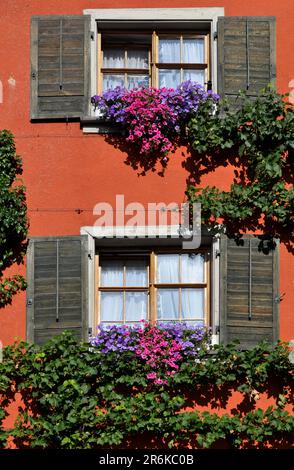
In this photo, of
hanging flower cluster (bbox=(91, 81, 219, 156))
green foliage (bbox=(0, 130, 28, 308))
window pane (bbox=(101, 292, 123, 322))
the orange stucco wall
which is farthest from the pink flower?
hanging flower cluster (bbox=(91, 81, 219, 156))

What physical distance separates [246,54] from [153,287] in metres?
2.62

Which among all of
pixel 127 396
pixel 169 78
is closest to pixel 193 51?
pixel 169 78

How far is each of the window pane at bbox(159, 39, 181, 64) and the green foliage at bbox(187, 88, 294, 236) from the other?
2.90ft

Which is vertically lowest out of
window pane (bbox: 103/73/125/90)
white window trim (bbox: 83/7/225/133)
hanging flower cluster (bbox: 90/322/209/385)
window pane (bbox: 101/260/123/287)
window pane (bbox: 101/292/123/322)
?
hanging flower cluster (bbox: 90/322/209/385)

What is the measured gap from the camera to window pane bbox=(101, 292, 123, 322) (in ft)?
41.8

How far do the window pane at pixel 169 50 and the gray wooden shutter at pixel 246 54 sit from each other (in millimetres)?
533

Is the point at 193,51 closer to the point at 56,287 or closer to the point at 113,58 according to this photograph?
the point at 113,58

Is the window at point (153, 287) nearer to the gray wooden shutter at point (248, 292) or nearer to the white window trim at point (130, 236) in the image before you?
the white window trim at point (130, 236)

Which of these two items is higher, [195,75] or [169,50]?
[169,50]

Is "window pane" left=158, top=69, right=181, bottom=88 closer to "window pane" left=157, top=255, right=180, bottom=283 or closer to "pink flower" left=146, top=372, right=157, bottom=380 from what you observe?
"window pane" left=157, top=255, right=180, bottom=283

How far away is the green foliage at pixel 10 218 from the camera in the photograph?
12.4m

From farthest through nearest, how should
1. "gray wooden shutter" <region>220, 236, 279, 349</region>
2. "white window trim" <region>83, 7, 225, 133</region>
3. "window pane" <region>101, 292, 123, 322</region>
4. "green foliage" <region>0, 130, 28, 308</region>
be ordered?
"white window trim" <region>83, 7, 225, 133</region> < "window pane" <region>101, 292, 123, 322</region> < "green foliage" <region>0, 130, 28, 308</region> < "gray wooden shutter" <region>220, 236, 279, 349</region>

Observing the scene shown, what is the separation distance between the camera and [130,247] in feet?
42.1

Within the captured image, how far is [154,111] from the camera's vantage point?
1270 cm
